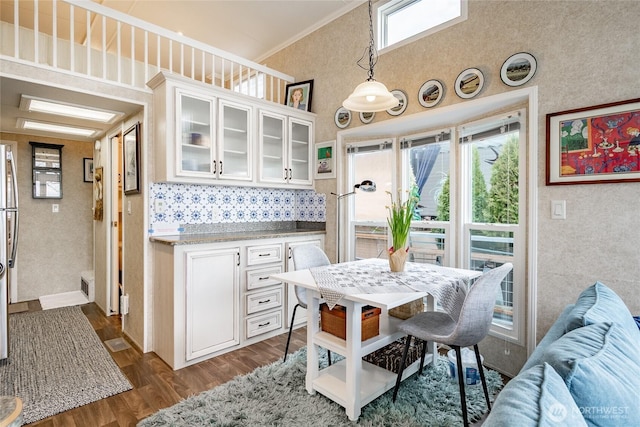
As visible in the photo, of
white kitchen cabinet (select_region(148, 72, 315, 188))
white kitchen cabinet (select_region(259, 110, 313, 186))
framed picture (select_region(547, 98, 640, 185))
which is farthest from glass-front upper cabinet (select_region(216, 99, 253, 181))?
framed picture (select_region(547, 98, 640, 185))

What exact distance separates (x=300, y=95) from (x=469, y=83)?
2.01m

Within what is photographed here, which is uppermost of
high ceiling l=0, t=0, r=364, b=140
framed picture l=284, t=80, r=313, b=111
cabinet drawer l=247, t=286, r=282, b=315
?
high ceiling l=0, t=0, r=364, b=140

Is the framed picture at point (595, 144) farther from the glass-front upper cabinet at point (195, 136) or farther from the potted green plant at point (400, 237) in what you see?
the glass-front upper cabinet at point (195, 136)

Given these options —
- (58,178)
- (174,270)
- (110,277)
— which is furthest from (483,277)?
(58,178)

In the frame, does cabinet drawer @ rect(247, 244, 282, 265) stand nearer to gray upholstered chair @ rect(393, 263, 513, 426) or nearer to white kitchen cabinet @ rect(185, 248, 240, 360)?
white kitchen cabinet @ rect(185, 248, 240, 360)

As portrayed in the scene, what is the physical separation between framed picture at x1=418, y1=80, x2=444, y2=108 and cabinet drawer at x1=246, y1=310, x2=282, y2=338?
2.38m

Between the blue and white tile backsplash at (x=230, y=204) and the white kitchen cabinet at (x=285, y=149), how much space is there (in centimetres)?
32

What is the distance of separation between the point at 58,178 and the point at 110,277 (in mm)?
1818

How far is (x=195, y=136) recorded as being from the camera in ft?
9.64

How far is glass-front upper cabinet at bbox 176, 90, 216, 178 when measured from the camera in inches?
110

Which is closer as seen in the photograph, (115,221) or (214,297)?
(214,297)

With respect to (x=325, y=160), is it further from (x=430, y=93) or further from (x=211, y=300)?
(x=211, y=300)

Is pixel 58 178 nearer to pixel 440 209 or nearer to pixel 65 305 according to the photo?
pixel 65 305

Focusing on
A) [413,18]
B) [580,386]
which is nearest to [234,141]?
[413,18]
